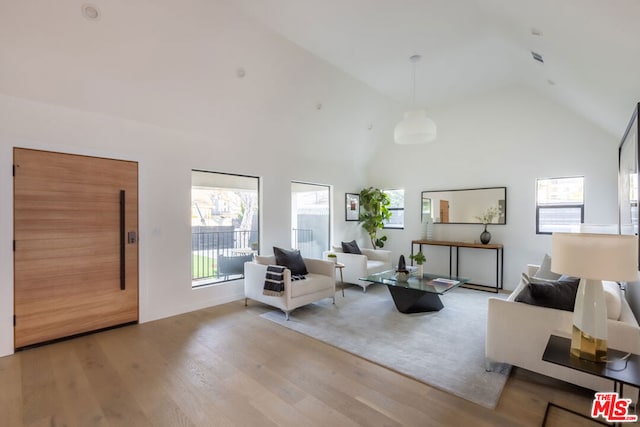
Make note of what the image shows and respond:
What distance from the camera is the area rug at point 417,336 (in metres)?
2.44

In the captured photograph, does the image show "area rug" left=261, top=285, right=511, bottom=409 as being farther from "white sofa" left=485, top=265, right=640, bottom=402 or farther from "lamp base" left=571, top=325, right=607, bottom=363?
"lamp base" left=571, top=325, right=607, bottom=363

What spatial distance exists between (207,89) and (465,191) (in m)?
4.88

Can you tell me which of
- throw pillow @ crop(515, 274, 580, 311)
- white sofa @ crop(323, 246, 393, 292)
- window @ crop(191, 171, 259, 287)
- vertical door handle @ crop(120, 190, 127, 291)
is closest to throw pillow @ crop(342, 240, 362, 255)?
white sofa @ crop(323, 246, 393, 292)

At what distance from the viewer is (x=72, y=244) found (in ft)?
10.8

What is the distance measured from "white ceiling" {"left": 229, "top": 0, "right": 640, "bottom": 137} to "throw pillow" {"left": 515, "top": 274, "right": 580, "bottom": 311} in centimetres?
172

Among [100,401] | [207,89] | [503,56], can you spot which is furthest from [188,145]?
[503,56]

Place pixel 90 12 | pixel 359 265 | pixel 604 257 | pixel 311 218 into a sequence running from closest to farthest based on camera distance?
pixel 604 257 < pixel 90 12 < pixel 359 265 < pixel 311 218

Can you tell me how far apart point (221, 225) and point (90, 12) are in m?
2.94

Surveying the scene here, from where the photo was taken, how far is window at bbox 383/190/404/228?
Result: 6.76m

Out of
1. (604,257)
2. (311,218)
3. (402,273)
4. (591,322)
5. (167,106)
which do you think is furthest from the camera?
(311,218)

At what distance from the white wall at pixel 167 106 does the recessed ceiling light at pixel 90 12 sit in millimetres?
41

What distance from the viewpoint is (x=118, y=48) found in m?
2.90

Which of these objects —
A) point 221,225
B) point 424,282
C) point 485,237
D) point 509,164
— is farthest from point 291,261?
point 509,164

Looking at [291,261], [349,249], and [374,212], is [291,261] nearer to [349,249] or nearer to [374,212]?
[349,249]
